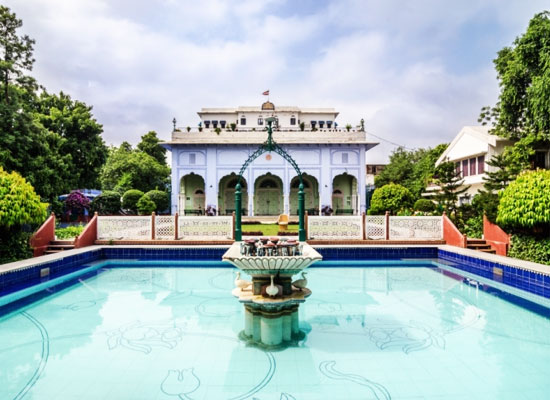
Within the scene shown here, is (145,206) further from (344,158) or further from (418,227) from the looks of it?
(418,227)

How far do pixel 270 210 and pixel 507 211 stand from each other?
57.1 feet

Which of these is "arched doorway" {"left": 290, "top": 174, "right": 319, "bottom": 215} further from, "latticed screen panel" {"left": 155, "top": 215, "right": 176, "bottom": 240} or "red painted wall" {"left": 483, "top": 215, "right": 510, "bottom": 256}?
"red painted wall" {"left": 483, "top": 215, "right": 510, "bottom": 256}

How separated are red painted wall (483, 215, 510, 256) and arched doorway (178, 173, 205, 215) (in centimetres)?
1792

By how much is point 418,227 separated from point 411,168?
1917cm

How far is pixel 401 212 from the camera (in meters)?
14.8

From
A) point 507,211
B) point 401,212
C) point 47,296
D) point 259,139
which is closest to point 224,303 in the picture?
point 47,296

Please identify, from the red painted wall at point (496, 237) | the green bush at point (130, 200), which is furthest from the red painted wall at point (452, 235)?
the green bush at point (130, 200)

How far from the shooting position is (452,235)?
1004 cm

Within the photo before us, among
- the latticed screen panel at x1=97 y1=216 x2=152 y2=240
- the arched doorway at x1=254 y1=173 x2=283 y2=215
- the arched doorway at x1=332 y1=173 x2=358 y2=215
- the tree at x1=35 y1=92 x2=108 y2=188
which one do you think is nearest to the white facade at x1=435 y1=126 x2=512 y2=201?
the arched doorway at x1=332 y1=173 x2=358 y2=215

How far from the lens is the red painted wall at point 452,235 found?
969cm

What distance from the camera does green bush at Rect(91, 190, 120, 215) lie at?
61.8 ft

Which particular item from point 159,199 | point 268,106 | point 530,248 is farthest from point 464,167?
point 159,199

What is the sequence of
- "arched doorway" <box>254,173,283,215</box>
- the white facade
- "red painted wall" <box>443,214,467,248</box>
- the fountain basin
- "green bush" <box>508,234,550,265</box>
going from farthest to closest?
1. "arched doorway" <box>254,173,283,215</box>
2. the white facade
3. "red painted wall" <box>443,214,467,248</box>
4. "green bush" <box>508,234,550,265</box>
5. the fountain basin

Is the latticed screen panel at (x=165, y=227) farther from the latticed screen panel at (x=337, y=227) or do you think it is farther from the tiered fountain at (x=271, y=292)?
the tiered fountain at (x=271, y=292)
